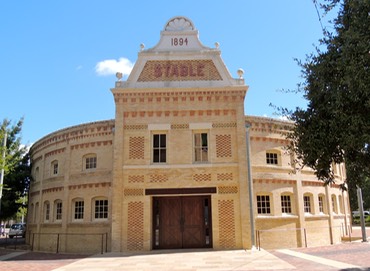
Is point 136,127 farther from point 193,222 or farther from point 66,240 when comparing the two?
point 66,240

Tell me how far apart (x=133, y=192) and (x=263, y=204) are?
718 cm

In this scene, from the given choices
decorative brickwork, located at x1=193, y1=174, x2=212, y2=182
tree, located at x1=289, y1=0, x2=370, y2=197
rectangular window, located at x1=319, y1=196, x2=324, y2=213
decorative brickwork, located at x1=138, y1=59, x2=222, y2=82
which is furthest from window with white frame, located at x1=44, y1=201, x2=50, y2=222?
tree, located at x1=289, y1=0, x2=370, y2=197

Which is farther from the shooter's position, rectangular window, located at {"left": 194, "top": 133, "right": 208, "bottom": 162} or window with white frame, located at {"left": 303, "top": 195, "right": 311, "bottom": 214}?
window with white frame, located at {"left": 303, "top": 195, "right": 311, "bottom": 214}

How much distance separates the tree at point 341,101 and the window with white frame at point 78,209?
14584 millimetres

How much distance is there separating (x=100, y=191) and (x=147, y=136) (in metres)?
4.76

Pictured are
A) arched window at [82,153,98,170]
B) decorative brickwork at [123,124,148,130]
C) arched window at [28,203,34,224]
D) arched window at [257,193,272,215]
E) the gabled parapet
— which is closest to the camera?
decorative brickwork at [123,124,148,130]

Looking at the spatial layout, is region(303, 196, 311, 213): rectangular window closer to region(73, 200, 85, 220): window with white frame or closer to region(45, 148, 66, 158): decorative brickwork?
region(73, 200, 85, 220): window with white frame

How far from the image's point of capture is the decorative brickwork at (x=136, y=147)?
1756 cm

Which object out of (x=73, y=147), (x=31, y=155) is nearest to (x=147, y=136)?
(x=73, y=147)

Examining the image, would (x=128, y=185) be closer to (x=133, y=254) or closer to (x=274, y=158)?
(x=133, y=254)

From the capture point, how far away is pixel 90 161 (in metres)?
21.2

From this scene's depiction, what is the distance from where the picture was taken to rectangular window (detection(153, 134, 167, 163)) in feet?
58.0

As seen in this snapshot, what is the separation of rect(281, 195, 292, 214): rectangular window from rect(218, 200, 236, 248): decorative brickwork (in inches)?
167

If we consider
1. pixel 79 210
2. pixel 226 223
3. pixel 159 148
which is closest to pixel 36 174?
pixel 79 210
